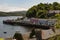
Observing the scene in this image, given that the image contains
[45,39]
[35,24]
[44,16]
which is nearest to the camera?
[45,39]

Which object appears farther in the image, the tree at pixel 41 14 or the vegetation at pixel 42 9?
the vegetation at pixel 42 9

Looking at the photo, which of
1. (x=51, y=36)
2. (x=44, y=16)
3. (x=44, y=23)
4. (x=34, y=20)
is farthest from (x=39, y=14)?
(x=51, y=36)

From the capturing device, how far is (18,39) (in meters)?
9.77

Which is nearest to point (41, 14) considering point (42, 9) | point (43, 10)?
point (43, 10)

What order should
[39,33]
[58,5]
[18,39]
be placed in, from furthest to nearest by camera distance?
[58,5]
[18,39]
[39,33]

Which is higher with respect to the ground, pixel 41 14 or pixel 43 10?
pixel 43 10

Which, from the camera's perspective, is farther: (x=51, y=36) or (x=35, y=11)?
(x=35, y=11)

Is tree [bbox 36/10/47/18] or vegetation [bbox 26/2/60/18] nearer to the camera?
tree [bbox 36/10/47/18]

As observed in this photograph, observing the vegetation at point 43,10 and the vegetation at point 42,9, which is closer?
the vegetation at point 43,10

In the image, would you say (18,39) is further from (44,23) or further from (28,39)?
(44,23)

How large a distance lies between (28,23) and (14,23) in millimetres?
7728

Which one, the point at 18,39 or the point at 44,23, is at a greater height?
the point at 18,39

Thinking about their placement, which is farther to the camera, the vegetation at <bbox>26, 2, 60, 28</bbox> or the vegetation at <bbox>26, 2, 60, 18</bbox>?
the vegetation at <bbox>26, 2, 60, 18</bbox>

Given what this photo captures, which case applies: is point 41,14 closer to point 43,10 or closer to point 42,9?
point 43,10
